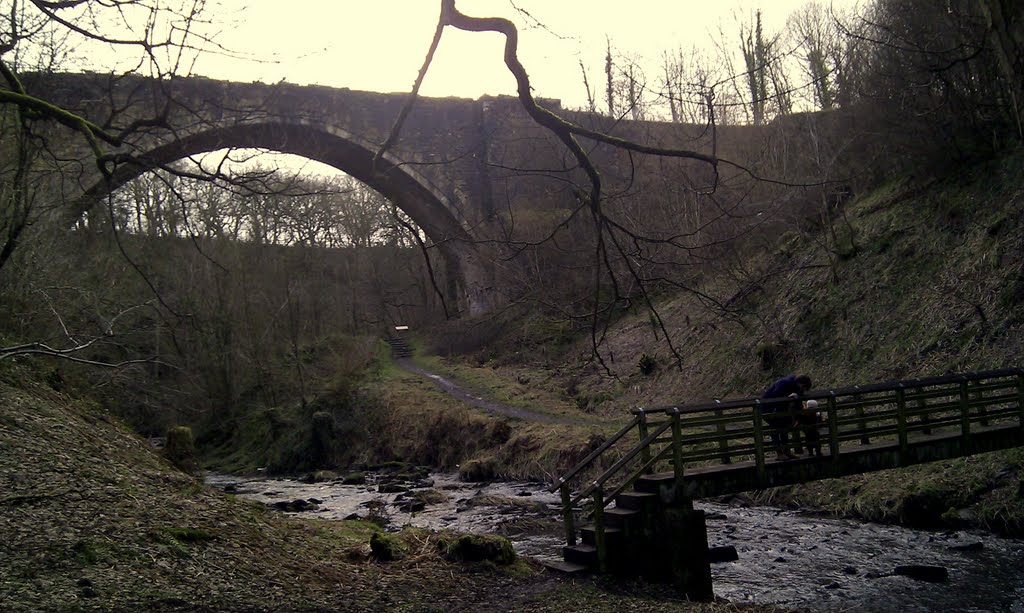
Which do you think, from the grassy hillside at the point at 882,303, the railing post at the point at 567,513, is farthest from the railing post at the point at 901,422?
the railing post at the point at 567,513

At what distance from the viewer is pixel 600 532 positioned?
782 cm

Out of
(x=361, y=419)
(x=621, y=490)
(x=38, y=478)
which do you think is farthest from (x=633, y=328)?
(x=38, y=478)

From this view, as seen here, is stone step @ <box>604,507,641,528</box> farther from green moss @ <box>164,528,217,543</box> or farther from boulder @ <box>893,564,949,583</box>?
green moss @ <box>164,528,217,543</box>

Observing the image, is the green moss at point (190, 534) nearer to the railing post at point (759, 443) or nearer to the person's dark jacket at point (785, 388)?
the railing post at point (759, 443)

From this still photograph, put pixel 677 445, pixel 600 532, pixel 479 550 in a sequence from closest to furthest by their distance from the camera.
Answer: pixel 600 532
pixel 677 445
pixel 479 550

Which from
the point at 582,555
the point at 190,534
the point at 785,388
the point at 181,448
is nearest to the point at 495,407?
the point at 181,448

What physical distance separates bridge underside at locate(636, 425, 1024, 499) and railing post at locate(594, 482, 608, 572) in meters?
0.61

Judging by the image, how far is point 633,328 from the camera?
26.0 meters

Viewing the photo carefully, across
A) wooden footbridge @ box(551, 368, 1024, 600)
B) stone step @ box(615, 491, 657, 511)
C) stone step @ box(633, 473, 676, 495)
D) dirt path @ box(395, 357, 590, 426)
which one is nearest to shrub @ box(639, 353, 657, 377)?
dirt path @ box(395, 357, 590, 426)

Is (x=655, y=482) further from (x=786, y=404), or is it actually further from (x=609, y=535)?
(x=786, y=404)

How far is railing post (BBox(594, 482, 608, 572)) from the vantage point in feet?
25.6

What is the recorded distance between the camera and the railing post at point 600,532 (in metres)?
7.80

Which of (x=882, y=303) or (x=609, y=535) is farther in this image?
(x=882, y=303)

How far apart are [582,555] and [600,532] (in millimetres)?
305
